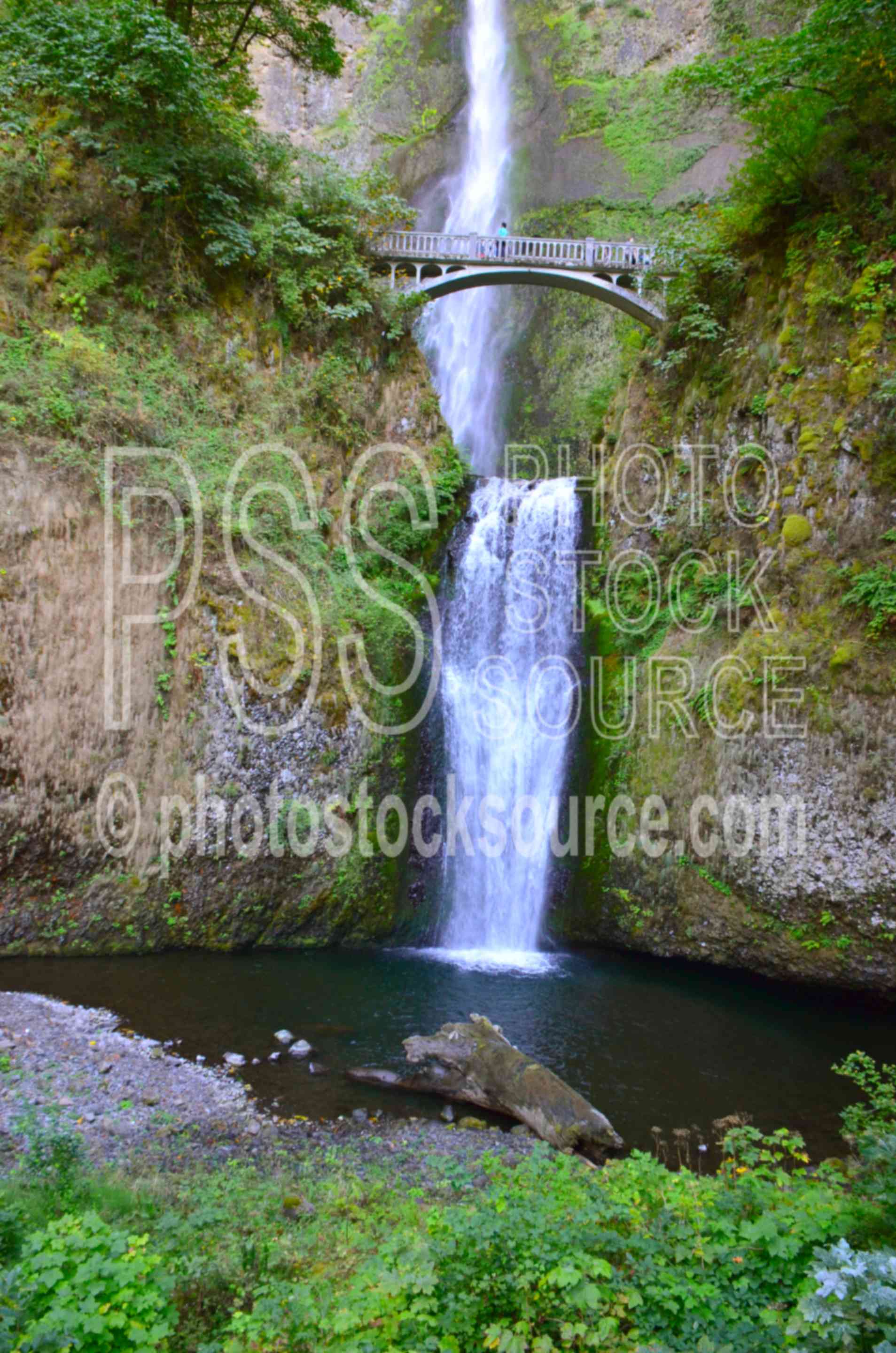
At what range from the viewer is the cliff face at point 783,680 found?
8852 mm

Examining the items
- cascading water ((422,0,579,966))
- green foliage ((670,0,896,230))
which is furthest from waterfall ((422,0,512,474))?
green foliage ((670,0,896,230))

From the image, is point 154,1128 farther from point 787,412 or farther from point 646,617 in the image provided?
point 787,412

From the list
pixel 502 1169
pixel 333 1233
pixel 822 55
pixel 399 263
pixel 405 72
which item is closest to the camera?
pixel 333 1233

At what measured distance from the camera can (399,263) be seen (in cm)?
1472

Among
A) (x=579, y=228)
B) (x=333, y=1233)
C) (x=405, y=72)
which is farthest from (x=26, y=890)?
(x=405, y=72)

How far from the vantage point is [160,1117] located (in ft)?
19.0

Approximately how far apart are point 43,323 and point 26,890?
24.7 feet

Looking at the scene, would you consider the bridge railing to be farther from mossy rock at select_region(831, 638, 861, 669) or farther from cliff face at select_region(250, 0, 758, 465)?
mossy rock at select_region(831, 638, 861, 669)

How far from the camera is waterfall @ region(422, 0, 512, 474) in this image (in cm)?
2161

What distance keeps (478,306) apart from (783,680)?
17.7 m

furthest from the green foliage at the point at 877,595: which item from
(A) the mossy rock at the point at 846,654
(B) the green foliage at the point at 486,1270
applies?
(B) the green foliage at the point at 486,1270

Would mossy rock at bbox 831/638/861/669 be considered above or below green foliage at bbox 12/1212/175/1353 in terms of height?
above

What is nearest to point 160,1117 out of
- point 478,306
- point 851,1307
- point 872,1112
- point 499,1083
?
point 499,1083

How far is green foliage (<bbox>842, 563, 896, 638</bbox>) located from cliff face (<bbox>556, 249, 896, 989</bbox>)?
0.26 feet
